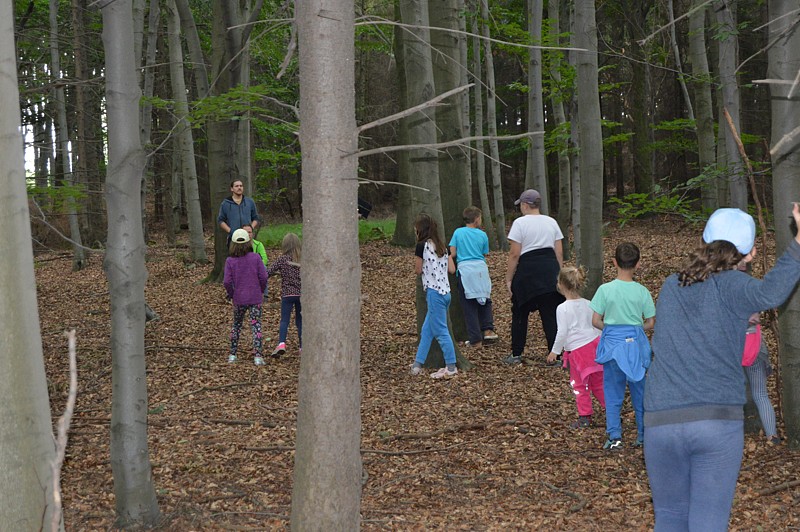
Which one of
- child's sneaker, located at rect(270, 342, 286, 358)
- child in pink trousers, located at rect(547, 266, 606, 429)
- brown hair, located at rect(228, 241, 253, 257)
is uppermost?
brown hair, located at rect(228, 241, 253, 257)

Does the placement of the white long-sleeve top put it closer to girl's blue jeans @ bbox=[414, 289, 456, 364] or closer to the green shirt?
the green shirt

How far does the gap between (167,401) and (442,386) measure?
2.96 m

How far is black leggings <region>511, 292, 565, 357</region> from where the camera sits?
912cm

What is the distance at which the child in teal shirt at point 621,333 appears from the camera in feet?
20.3

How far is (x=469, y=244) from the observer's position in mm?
9938

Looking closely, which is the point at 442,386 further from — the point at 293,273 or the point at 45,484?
the point at 45,484

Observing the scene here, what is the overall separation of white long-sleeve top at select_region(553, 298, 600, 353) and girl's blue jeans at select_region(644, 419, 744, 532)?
3727 millimetres

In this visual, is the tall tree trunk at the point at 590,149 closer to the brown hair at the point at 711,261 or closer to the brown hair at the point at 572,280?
the brown hair at the point at 572,280

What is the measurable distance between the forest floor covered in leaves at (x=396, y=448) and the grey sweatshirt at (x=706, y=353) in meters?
1.64

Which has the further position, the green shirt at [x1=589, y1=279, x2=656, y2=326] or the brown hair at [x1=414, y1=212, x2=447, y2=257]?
the brown hair at [x1=414, y1=212, x2=447, y2=257]

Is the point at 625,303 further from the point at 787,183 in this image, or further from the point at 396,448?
→ the point at 396,448


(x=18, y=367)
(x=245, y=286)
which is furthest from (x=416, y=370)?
(x=18, y=367)

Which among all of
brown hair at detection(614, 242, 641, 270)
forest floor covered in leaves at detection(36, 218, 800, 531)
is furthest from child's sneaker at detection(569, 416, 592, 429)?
brown hair at detection(614, 242, 641, 270)

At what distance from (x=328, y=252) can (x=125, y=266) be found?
168cm
